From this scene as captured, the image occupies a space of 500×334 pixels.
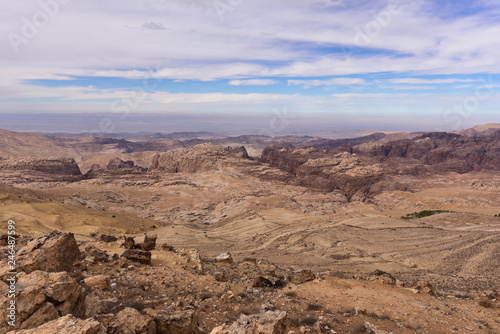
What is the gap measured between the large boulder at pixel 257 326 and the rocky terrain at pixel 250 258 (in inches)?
0.8

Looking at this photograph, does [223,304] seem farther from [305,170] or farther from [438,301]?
[305,170]

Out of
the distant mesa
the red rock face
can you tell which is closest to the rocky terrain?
the red rock face

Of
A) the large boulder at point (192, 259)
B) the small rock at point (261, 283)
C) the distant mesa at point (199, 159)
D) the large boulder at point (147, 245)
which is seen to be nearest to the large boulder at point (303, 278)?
the small rock at point (261, 283)

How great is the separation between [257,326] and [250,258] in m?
8.87

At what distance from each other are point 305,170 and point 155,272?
54.0 metres

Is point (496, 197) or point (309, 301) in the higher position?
point (309, 301)

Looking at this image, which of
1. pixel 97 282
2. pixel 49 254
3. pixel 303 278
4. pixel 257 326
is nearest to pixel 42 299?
pixel 97 282

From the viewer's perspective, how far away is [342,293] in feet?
27.8

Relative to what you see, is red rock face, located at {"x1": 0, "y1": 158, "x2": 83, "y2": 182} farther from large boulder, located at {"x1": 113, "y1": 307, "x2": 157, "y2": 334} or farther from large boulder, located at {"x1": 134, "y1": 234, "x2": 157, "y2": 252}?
large boulder, located at {"x1": 113, "y1": 307, "x2": 157, "y2": 334}

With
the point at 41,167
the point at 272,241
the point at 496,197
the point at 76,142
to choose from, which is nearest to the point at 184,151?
the point at 41,167

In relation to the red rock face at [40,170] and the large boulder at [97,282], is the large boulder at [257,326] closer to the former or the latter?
the large boulder at [97,282]

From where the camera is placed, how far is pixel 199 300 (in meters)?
6.93

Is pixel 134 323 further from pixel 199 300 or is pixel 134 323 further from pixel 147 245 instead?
pixel 147 245

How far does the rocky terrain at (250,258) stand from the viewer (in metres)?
4.98
